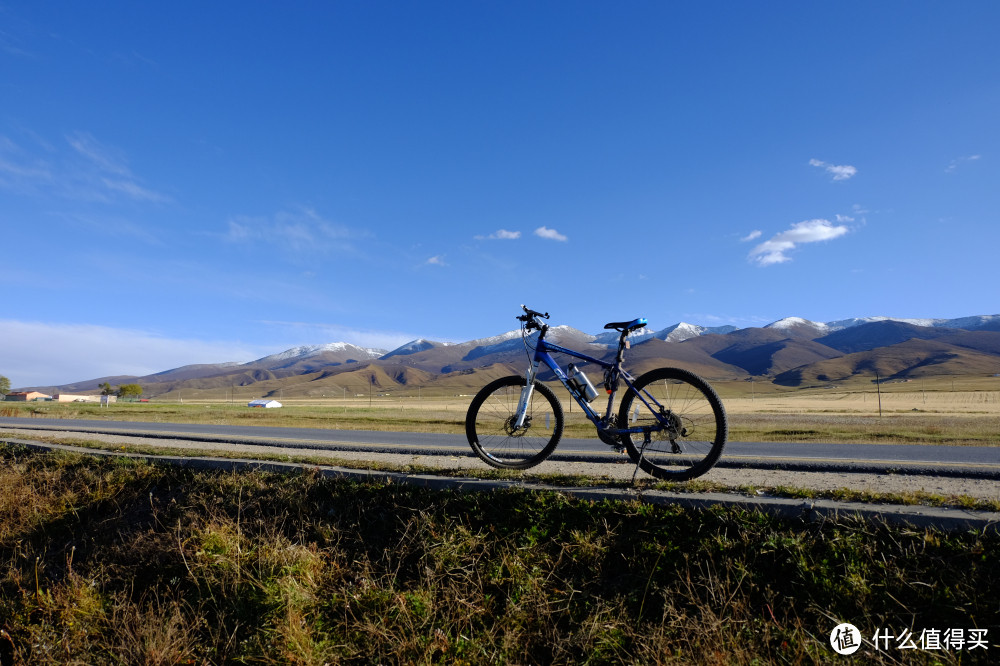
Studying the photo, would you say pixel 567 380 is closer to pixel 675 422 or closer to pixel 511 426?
pixel 511 426

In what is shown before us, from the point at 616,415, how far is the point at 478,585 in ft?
8.19

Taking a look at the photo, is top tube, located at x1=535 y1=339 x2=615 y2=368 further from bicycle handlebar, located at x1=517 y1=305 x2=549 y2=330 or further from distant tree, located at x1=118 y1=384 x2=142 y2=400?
distant tree, located at x1=118 y1=384 x2=142 y2=400

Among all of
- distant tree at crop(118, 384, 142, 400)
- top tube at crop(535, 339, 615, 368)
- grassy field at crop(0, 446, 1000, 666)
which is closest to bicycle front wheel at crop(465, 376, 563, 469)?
top tube at crop(535, 339, 615, 368)

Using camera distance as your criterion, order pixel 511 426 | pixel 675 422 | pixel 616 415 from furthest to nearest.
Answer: pixel 511 426
pixel 616 415
pixel 675 422

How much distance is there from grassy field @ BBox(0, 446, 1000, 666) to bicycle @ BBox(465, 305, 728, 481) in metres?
1.30

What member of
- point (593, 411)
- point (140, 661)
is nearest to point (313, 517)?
point (140, 661)

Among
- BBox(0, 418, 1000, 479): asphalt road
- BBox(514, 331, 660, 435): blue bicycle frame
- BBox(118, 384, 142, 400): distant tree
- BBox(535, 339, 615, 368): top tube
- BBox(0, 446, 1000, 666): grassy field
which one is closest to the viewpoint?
BBox(0, 446, 1000, 666): grassy field

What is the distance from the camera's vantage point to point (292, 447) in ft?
45.7

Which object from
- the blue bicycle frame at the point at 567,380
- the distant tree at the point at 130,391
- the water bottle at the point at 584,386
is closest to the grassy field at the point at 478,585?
the blue bicycle frame at the point at 567,380

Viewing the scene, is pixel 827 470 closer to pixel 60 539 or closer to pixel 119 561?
pixel 119 561

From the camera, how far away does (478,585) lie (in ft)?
16.3

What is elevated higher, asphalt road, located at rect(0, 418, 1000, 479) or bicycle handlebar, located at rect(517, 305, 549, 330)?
bicycle handlebar, located at rect(517, 305, 549, 330)

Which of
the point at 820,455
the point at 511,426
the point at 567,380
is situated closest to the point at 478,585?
the point at 511,426

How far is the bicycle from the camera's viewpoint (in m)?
6.22
